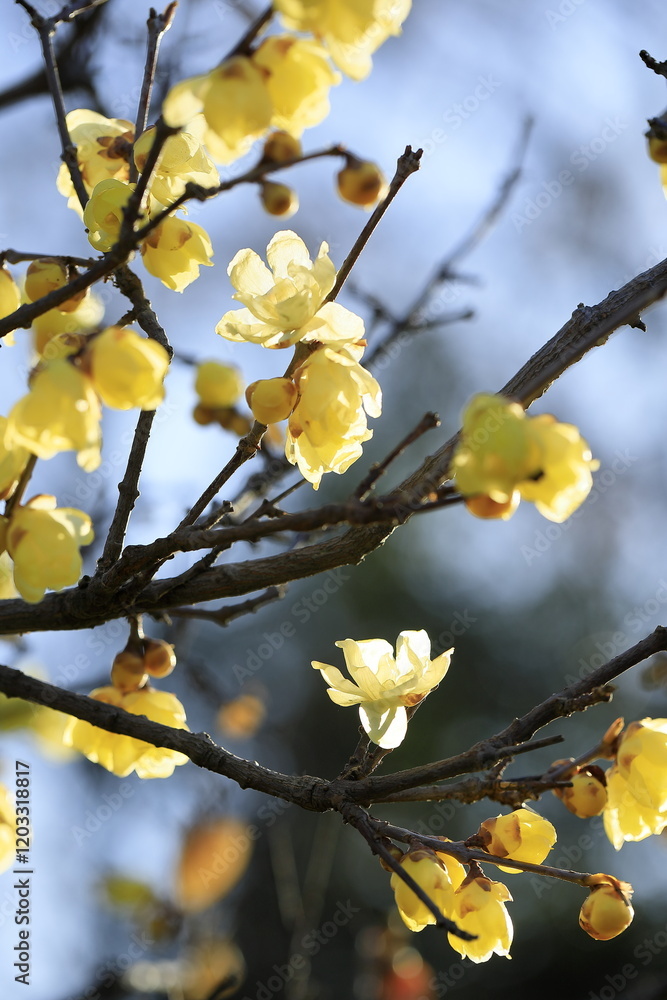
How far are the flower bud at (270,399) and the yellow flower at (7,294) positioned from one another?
14.1 inches

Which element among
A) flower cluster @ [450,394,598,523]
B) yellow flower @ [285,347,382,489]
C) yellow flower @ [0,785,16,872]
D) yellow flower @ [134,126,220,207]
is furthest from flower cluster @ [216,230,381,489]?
yellow flower @ [0,785,16,872]

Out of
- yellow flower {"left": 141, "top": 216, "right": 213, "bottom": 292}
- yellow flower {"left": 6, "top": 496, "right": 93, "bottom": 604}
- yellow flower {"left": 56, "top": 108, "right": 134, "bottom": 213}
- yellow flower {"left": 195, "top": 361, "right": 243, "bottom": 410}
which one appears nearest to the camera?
→ yellow flower {"left": 6, "top": 496, "right": 93, "bottom": 604}

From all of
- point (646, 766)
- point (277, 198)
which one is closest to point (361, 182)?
point (277, 198)

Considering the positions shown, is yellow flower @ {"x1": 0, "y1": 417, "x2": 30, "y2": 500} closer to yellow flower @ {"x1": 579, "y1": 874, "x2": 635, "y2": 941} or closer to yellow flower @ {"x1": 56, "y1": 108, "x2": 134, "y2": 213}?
yellow flower @ {"x1": 56, "y1": 108, "x2": 134, "y2": 213}

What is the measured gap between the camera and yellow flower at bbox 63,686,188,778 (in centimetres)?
133

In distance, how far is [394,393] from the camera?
9.30m

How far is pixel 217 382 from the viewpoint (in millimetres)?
1712

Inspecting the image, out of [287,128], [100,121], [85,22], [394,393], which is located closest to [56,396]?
[287,128]

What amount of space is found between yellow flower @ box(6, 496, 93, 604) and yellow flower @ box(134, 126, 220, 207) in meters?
0.49

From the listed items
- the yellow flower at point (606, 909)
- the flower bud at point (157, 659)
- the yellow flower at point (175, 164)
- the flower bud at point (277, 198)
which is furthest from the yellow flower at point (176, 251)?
the yellow flower at point (606, 909)

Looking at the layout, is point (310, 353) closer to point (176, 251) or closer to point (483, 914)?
point (176, 251)

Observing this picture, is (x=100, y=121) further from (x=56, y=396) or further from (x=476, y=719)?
(x=476, y=719)

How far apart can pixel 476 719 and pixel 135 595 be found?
7.18m

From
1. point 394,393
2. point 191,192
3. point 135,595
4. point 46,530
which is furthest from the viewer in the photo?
point 394,393
